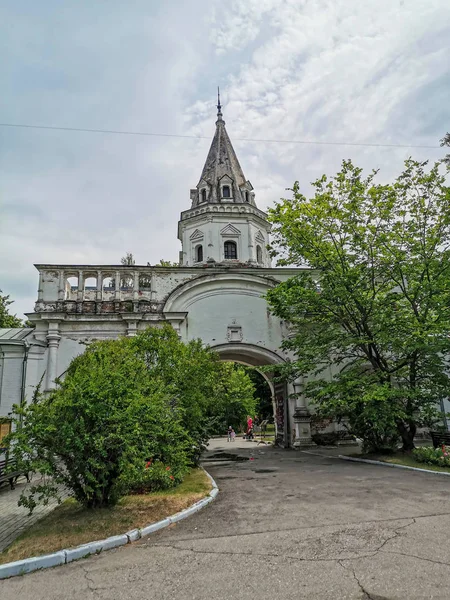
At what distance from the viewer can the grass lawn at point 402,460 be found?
1203cm

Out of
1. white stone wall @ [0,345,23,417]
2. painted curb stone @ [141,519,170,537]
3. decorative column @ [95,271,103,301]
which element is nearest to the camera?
painted curb stone @ [141,519,170,537]

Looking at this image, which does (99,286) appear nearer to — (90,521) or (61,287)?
(61,287)

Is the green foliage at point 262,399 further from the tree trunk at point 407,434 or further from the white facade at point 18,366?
the tree trunk at point 407,434

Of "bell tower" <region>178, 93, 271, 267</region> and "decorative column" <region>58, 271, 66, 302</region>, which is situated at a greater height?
"bell tower" <region>178, 93, 271, 267</region>

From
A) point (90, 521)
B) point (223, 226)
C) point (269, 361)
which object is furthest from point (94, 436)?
point (223, 226)

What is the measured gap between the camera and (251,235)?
2705 cm

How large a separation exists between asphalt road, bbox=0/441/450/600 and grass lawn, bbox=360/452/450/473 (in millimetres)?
3820

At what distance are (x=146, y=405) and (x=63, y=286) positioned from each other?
55.1 feet

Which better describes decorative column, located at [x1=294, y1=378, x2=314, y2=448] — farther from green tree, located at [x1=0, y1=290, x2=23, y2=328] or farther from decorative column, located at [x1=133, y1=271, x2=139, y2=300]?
green tree, located at [x1=0, y1=290, x2=23, y2=328]

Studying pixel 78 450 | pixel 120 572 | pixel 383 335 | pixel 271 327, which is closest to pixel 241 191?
pixel 271 327

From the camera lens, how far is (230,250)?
27156 millimetres

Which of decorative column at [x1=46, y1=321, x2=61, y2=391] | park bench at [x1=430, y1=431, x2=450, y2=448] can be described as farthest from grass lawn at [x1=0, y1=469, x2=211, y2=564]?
decorative column at [x1=46, y1=321, x2=61, y2=391]

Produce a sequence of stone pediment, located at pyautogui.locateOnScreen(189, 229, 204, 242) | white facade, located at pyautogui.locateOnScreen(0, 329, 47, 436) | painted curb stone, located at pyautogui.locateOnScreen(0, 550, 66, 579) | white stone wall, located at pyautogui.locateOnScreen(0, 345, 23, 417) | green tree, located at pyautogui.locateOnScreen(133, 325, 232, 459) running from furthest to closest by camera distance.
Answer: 1. stone pediment, located at pyautogui.locateOnScreen(189, 229, 204, 242)
2. white facade, located at pyautogui.locateOnScreen(0, 329, 47, 436)
3. white stone wall, located at pyautogui.locateOnScreen(0, 345, 23, 417)
4. green tree, located at pyautogui.locateOnScreen(133, 325, 232, 459)
5. painted curb stone, located at pyautogui.locateOnScreen(0, 550, 66, 579)

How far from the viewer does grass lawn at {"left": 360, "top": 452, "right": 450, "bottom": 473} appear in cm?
1203
